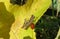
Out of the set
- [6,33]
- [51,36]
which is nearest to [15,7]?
[6,33]

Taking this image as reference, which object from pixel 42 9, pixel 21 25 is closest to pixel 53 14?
pixel 42 9

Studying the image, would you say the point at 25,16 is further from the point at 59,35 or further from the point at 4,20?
the point at 59,35

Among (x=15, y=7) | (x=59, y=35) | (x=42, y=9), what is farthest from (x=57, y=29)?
(x=15, y=7)

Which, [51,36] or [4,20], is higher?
[4,20]

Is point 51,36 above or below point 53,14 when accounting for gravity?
below

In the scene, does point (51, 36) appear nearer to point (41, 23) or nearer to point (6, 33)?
point (41, 23)

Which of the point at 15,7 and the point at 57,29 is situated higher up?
the point at 15,7

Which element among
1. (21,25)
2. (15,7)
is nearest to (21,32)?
(21,25)
